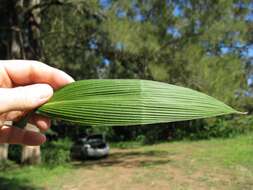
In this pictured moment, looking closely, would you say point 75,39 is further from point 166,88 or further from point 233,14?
point 166,88

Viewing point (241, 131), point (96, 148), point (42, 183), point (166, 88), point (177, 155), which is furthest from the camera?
point (241, 131)

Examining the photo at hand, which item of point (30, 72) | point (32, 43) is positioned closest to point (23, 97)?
point (30, 72)

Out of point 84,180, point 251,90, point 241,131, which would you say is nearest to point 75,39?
point 84,180

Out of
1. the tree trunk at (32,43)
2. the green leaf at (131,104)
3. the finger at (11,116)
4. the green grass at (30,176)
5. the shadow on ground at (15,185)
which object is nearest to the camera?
the green leaf at (131,104)

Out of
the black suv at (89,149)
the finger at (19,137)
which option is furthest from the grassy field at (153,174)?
the finger at (19,137)

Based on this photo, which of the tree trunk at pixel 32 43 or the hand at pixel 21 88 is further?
the tree trunk at pixel 32 43

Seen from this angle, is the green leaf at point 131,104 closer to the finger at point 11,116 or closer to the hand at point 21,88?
the hand at point 21,88

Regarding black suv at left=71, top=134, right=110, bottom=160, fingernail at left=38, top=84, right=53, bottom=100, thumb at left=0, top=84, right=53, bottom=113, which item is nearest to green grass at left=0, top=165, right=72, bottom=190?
black suv at left=71, top=134, right=110, bottom=160
